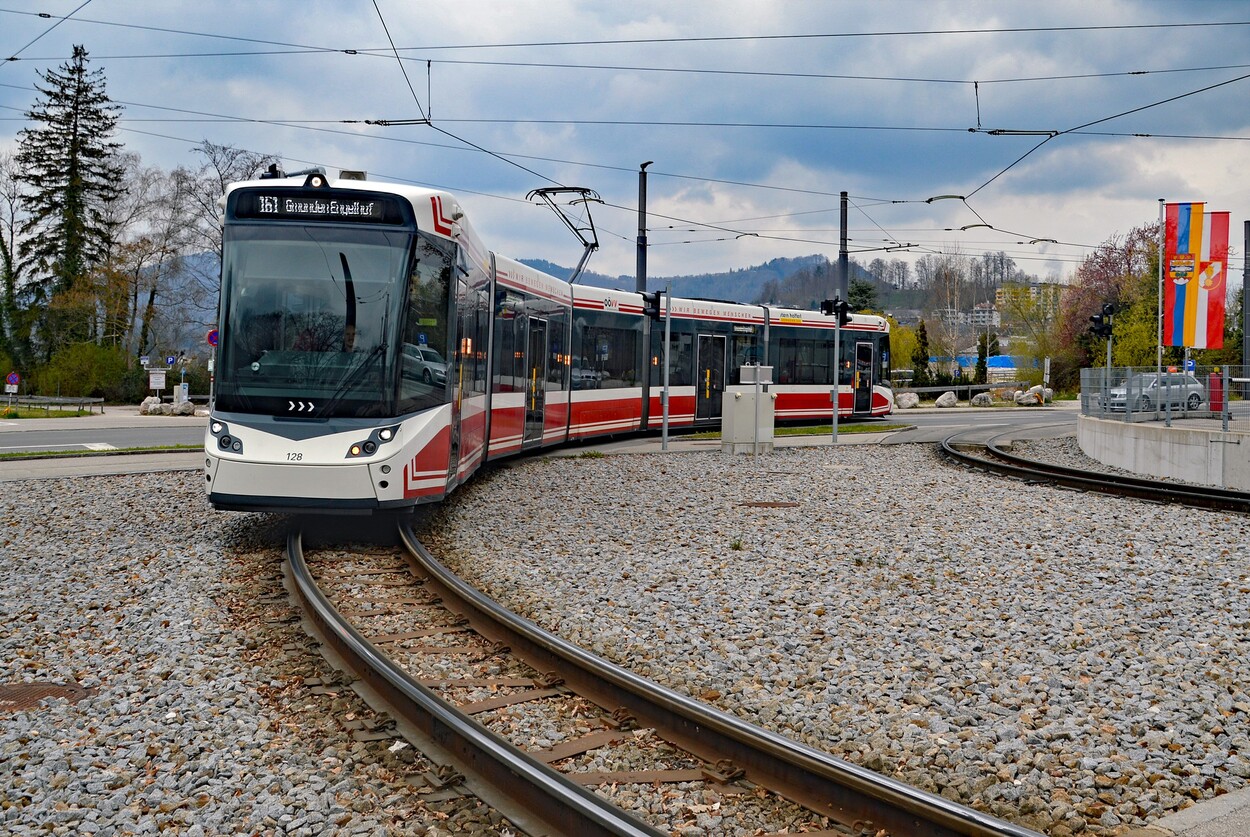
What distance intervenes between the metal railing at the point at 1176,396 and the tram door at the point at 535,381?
37.9 feet

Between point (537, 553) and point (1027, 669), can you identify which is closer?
point (1027, 669)

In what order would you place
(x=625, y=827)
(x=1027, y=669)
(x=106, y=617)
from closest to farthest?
(x=625, y=827) → (x=1027, y=669) → (x=106, y=617)

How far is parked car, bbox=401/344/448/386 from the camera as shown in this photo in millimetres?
10359

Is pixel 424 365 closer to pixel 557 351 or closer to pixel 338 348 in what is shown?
pixel 338 348

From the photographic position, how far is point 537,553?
10.4 metres

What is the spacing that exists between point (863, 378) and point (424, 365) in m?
24.5

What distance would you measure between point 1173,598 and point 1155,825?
15.7ft

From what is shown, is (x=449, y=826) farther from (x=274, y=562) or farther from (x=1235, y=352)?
(x=1235, y=352)

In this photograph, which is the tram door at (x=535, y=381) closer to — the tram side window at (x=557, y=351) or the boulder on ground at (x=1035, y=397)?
the tram side window at (x=557, y=351)

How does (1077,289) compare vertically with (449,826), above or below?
above

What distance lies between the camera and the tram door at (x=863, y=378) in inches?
1284

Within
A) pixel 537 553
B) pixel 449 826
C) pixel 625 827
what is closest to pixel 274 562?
pixel 537 553

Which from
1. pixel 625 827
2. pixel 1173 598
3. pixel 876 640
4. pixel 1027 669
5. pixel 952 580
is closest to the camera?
pixel 625 827

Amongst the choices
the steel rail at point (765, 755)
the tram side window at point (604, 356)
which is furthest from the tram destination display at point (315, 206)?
the tram side window at point (604, 356)
